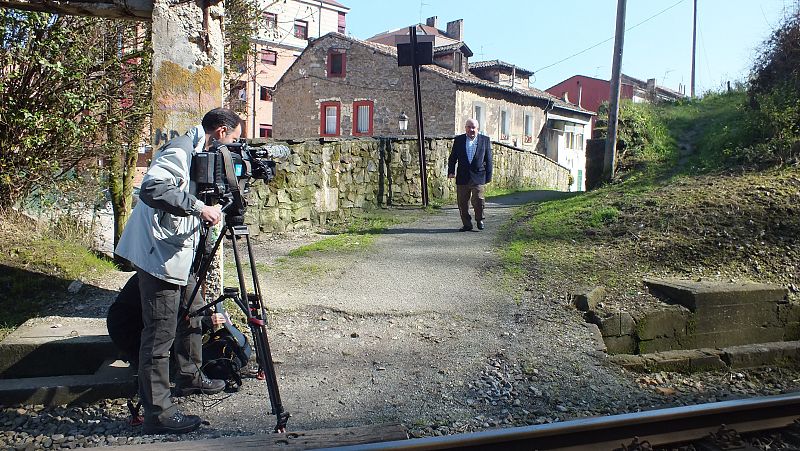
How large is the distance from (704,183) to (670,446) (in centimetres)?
760

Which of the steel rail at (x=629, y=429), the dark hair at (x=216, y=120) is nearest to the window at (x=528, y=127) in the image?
the steel rail at (x=629, y=429)

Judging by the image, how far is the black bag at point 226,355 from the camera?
491 centimetres

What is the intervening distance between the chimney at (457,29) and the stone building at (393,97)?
28.4 feet

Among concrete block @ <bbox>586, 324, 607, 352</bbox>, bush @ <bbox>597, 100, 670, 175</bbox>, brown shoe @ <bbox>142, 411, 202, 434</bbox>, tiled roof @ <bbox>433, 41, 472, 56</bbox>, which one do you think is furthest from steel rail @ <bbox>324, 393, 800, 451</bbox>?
tiled roof @ <bbox>433, 41, 472, 56</bbox>

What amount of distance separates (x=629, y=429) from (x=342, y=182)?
868 centimetres

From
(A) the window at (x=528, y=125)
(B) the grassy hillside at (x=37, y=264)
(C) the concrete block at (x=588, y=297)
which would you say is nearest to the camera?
(B) the grassy hillside at (x=37, y=264)

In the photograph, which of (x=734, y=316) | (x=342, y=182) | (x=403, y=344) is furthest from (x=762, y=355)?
(x=342, y=182)

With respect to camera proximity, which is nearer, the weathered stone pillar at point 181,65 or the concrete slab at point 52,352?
the concrete slab at point 52,352

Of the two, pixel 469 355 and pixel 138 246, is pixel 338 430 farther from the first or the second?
pixel 469 355

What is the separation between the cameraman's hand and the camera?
3.93 meters

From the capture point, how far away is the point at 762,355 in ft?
21.8

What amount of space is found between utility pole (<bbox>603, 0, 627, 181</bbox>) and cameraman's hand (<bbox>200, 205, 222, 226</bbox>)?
428 inches

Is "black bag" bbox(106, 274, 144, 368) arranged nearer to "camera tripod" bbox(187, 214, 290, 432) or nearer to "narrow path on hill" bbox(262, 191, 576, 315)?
"camera tripod" bbox(187, 214, 290, 432)

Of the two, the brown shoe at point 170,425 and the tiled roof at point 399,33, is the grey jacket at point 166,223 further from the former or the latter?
the tiled roof at point 399,33
